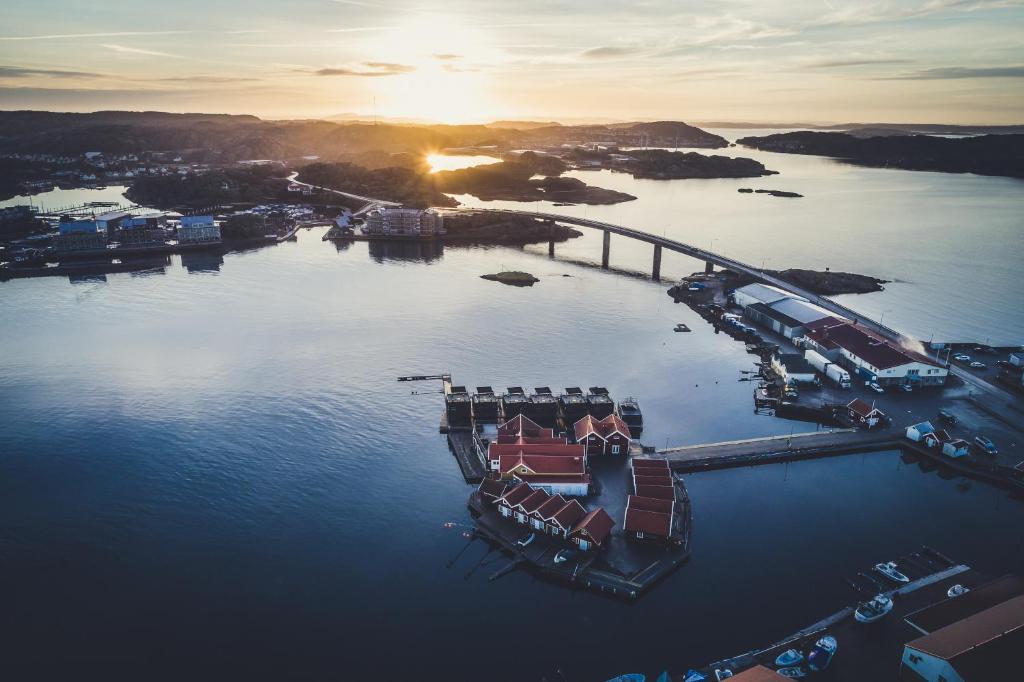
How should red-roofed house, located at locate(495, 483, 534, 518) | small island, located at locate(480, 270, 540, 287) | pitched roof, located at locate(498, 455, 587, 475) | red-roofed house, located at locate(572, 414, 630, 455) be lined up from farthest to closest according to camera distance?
small island, located at locate(480, 270, 540, 287)
red-roofed house, located at locate(572, 414, 630, 455)
pitched roof, located at locate(498, 455, 587, 475)
red-roofed house, located at locate(495, 483, 534, 518)

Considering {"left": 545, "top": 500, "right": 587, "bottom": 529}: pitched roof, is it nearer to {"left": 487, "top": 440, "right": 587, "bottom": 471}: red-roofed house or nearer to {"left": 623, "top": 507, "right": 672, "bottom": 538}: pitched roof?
{"left": 623, "top": 507, "right": 672, "bottom": 538}: pitched roof

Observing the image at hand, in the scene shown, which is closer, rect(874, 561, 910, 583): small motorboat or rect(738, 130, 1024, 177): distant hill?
rect(874, 561, 910, 583): small motorboat

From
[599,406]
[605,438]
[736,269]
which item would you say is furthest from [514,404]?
[736,269]

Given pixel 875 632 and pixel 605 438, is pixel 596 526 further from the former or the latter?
pixel 875 632

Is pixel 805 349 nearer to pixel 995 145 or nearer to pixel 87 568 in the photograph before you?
pixel 87 568

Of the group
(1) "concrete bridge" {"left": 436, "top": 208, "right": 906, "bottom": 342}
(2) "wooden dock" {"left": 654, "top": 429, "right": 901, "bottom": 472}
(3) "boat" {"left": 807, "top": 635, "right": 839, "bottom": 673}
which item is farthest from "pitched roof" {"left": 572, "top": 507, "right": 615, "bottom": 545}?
(1) "concrete bridge" {"left": 436, "top": 208, "right": 906, "bottom": 342}

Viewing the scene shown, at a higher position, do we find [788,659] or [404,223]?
[404,223]

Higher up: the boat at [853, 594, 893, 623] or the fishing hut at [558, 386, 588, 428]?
the fishing hut at [558, 386, 588, 428]
